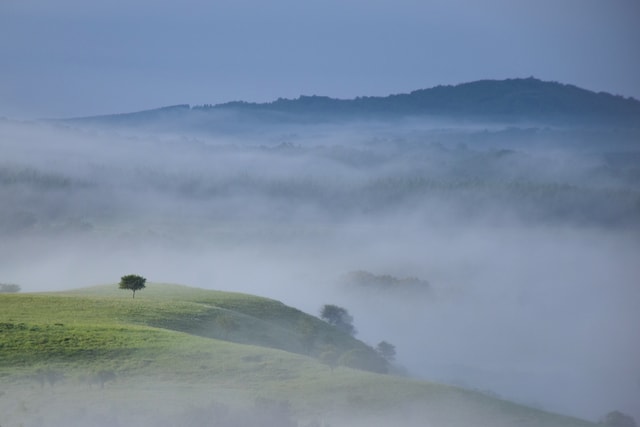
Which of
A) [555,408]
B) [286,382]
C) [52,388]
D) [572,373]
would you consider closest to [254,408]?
[286,382]

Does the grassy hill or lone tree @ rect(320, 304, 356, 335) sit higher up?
lone tree @ rect(320, 304, 356, 335)

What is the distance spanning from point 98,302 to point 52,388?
39797 mm

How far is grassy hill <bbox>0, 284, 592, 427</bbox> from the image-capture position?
63.9 m

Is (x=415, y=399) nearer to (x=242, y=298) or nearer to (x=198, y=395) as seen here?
(x=198, y=395)

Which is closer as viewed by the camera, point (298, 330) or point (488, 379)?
point (298, 330)

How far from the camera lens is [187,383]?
242 feet

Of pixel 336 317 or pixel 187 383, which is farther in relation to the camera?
pixel 336 317

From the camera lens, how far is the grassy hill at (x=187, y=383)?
210ft

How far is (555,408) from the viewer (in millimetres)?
132750

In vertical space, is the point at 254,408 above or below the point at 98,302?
below

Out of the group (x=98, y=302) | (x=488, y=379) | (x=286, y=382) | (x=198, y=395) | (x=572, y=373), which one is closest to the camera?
(x=198, y=395)

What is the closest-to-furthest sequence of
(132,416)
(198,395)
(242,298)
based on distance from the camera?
(132,416), (198,395), (242,298)

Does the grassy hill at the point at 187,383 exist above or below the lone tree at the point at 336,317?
below

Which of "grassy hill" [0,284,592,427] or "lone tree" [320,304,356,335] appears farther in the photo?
"lone tree" [320,304,356,335]
